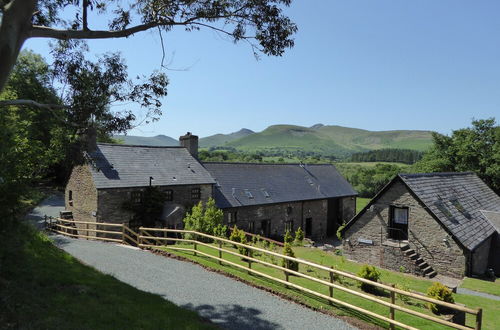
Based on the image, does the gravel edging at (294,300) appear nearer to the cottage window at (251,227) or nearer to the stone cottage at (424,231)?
the stone cottage at (424,231)

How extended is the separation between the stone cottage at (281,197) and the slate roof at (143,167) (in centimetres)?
278

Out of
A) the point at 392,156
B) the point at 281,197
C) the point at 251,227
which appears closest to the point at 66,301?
the point at 251,227

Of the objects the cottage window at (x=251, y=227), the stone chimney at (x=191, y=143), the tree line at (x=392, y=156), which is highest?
the tree line at (x=392, y=156)

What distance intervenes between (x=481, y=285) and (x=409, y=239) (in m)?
4.46

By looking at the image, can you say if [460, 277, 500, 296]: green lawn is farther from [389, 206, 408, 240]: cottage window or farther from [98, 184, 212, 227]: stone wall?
[98, 184, 212, 227]: stone wall

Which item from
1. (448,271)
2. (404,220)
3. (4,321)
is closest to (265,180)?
(404,220)

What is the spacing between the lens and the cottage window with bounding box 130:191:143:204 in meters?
27.0

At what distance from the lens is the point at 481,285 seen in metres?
17.7

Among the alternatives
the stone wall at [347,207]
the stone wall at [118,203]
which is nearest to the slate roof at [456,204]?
the stone wall at [118,203]

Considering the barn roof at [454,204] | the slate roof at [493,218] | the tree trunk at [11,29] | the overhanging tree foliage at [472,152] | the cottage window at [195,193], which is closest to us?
the tree trunk at [11,29]

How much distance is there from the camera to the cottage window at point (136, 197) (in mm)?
27031

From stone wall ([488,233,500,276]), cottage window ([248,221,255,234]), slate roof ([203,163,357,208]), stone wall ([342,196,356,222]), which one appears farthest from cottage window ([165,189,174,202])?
stone wall ([342,196,356,222])

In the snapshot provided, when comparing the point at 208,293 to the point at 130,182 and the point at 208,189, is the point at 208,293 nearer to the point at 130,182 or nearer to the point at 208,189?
the point at 130,182

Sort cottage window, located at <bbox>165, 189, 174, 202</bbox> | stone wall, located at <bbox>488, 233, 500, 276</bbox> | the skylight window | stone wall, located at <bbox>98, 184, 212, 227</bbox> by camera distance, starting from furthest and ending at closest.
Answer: the skylight window → cottage window, located at <bbox>165, 189, 174, 202</bbox> → stone wall, located at <bbox>98, 184, 212, 227</bbox> → stone wall, located at <bbox>488, 233, 500, 276</bbox>
